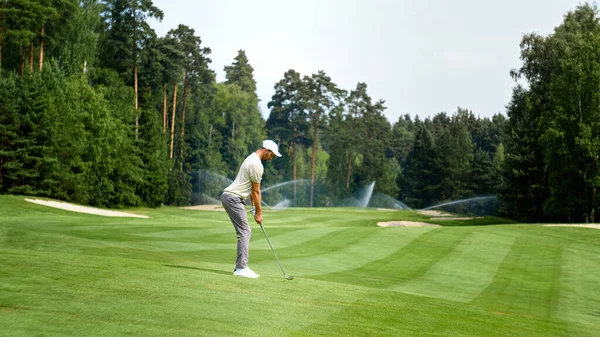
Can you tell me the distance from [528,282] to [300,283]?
9.21 m

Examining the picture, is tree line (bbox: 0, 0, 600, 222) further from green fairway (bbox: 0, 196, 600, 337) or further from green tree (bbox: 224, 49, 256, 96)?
green tree (bbox: 224, 49, 256, 96)

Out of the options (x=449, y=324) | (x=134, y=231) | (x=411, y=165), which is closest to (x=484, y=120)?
(x=411, y=165)

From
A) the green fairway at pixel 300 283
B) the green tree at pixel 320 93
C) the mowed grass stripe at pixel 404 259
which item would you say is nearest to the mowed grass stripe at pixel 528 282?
the green fairway at pixel 300 283

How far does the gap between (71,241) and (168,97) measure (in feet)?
227

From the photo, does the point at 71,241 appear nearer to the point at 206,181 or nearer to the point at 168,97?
the point at 168,97

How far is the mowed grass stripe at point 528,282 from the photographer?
14367 mm

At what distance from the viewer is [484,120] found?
439 feet

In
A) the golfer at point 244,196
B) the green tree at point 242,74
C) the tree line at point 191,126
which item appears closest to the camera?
the golfer at point 244,196

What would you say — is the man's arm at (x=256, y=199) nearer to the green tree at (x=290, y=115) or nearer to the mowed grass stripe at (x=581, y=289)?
the mowed grass stripe at (x=581, y=289)

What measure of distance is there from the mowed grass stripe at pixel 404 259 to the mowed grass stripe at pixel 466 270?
35cm

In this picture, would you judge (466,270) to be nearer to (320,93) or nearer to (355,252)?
(355,252)

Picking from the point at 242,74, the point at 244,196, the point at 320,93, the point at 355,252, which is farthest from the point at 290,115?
the point at 244,196

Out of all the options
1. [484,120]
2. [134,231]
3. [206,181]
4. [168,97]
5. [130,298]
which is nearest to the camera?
[130,298]

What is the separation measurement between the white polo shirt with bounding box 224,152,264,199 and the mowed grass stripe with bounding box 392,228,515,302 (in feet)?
16.3
